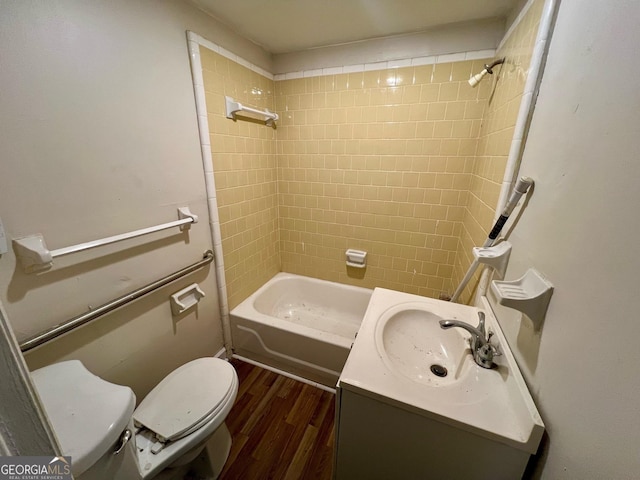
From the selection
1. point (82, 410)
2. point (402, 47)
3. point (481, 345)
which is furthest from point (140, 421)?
point (402, 47)

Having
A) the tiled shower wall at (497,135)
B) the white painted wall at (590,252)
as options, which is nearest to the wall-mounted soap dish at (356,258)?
the tiled shower wall at (497,135)

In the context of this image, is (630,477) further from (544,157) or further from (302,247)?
(302,247)

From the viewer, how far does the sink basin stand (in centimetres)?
97

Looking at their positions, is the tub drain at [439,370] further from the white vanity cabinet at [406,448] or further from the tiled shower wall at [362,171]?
the tiled shower wall at [362,171]

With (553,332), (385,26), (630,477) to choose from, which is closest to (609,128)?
(553,332)

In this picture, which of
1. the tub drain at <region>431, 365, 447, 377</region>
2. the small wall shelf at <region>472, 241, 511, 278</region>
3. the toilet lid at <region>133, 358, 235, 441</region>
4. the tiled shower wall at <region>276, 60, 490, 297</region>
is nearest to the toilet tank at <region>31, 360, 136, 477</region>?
the toilet lid at <region>133, 358, 235, 441</region>

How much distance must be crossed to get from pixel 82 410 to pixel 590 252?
133cm

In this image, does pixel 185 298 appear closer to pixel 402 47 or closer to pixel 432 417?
pixel 432 417

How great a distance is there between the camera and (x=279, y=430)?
1.37m

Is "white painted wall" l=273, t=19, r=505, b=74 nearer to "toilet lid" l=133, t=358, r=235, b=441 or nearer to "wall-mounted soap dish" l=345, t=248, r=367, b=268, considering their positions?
"wall-mounted soap dish" l=345, t=248, r=367, b=268

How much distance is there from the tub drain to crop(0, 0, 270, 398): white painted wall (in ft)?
4.37

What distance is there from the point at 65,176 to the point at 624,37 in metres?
1.57

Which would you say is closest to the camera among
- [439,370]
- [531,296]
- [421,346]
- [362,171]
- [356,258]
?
[531,296]

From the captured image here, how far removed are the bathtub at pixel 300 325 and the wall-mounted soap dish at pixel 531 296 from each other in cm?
99
